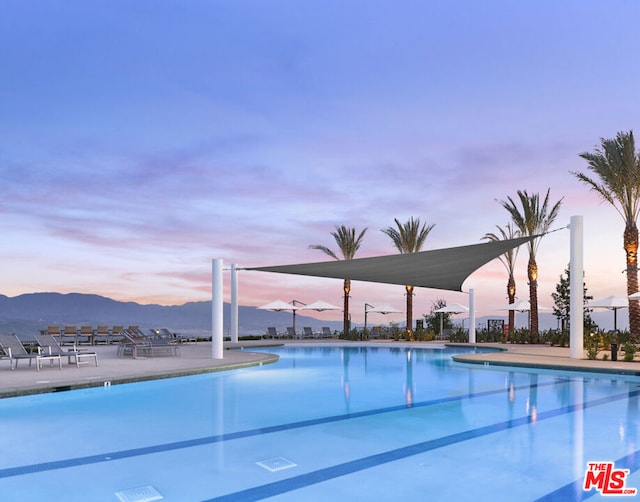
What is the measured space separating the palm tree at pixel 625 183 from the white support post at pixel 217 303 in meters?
13.4

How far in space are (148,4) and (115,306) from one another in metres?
48.9

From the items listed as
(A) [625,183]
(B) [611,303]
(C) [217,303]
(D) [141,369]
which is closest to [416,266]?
(C) [217,303]

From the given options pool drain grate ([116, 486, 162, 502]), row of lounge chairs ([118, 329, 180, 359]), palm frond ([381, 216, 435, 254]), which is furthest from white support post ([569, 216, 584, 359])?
palm frond ([381, 216, 435, 254])

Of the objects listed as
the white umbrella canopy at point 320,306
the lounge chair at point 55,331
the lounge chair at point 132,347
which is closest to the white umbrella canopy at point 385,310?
the white umbrella canopy at point 320,306

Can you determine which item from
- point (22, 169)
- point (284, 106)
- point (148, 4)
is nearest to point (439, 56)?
point (284, 106)

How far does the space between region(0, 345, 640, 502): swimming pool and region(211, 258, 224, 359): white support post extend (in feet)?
10.3

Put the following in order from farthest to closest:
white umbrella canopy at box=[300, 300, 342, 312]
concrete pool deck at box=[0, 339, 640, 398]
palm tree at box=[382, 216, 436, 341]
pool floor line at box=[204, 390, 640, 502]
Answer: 1. white umbrella canopy at box=[300, 300, 342, 312]
2. palm tree at box=[382, 216, 436, 341]
3. concrete pool deck at box=[0, 339, 640, 398]
4. pool floor line at box=[204, 390, 640, 502]

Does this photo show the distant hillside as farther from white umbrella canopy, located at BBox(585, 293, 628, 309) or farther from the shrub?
the shrub

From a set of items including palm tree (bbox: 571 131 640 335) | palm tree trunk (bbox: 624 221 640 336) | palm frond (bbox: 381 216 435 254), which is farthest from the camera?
palm frond (bbox: 381 216 435 254)

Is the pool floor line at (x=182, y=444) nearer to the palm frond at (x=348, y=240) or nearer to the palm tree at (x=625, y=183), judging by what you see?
the palm tree at (x=625, y=183)

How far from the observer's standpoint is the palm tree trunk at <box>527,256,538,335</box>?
958 inches

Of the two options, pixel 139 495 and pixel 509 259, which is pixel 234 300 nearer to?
pixel 139 495

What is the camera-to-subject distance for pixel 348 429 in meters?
6.81

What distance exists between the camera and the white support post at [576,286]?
13992 millimetres
